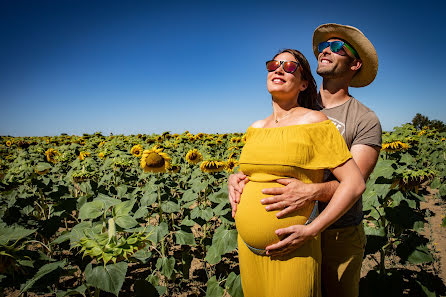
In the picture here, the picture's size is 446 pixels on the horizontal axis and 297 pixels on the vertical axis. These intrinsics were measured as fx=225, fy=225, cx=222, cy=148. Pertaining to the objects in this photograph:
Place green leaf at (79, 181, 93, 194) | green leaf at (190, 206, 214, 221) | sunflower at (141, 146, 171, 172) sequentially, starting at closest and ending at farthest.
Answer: green leaf at (190, 206, 214, 221) → green leaf at (79, 181, 93, 194) → sunflower at (141, 146, 171, 172)

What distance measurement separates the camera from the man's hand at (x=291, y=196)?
4.04 ft

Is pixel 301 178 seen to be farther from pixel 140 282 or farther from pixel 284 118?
pixel 140 282

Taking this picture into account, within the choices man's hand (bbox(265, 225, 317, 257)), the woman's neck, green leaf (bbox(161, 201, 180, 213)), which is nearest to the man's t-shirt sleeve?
the woman's neck

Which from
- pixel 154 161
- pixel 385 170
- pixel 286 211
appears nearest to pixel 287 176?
pixel 286 211

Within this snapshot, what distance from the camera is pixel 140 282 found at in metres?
1.84

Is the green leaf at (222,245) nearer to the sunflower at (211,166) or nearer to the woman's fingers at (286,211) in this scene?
the woman's fingers at (286,211)

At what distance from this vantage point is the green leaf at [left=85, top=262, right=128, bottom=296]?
48.8 inches

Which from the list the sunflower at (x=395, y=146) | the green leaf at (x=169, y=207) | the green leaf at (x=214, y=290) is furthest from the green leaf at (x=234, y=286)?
the sunflower at (x=395, y=146)

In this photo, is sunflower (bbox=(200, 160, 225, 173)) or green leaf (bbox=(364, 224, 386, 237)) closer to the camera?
green leaf (bbox=(364, 224, 386, 237))

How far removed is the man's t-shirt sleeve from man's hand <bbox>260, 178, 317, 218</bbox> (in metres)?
0.57

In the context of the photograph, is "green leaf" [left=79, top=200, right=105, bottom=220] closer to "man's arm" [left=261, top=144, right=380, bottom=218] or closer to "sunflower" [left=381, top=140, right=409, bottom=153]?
"man's arm" [left=261, top=144, right=380, bottom=218]

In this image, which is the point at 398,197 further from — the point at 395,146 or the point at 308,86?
the point at 395,146

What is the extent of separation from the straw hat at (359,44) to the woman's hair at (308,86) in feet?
1.73

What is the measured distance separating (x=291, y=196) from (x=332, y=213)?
0.23 metres
